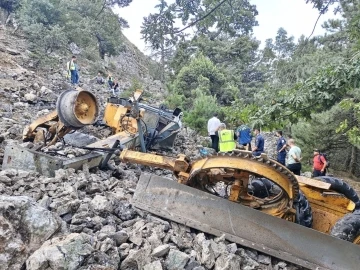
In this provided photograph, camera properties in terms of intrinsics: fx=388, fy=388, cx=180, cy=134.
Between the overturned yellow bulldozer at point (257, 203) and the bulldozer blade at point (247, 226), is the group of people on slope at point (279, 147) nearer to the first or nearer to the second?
→ the overturned yellow bulldozer at point (257, 203)

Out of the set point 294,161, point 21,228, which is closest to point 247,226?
point 21,228

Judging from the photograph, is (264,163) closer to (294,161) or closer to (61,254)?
(61,254)

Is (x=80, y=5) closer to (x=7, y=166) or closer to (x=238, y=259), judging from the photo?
(x=7, y=166)

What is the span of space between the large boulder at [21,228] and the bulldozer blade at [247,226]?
1.24m

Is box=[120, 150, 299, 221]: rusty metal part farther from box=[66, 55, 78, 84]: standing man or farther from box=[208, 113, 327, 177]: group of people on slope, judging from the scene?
box=[66, 55, 78, 84]: standing man

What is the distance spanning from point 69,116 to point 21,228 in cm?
241

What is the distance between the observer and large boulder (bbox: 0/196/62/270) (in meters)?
2.65

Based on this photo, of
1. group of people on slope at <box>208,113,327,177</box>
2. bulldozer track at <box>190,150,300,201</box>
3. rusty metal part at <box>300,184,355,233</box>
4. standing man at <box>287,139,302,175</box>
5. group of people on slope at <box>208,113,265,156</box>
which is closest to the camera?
bulldozer track at <box>190,150,300,201</box>

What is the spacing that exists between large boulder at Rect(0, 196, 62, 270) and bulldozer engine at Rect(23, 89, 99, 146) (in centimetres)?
221

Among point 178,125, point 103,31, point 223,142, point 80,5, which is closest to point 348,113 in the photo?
point 223,142

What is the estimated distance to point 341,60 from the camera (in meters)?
4.70

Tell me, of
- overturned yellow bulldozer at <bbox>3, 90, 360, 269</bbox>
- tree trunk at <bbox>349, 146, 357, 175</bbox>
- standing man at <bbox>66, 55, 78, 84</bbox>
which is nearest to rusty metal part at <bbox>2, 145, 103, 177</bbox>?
overturned yellow bulldozer at <bbox>3, 90, 360, 269</bbox>

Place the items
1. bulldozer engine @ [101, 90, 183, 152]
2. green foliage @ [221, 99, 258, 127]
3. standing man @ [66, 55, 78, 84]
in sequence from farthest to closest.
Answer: standing man @ [66, 55, 78, 84] → bulldozer engine @ [101, 90, 183, 152] → green foliage @ [221, 99, 258, 127]

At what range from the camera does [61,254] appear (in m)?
2.62
